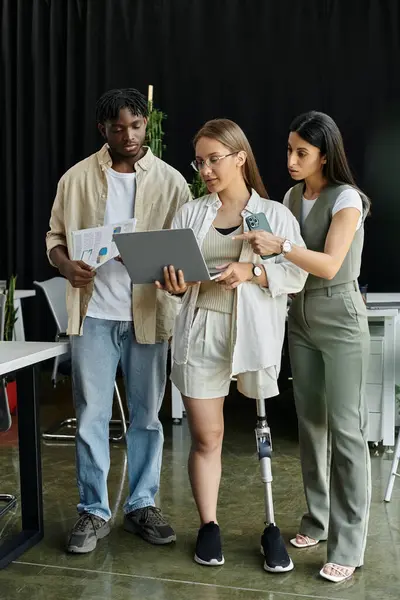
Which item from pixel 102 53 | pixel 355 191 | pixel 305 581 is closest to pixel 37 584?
pixel 305 581

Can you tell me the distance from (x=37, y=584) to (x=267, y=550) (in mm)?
793

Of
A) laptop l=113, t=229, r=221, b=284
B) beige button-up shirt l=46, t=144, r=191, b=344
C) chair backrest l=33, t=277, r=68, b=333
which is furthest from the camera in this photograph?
chair backrest l=33, t=277, r=68, b=333

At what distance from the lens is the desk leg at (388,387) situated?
4488 millimetres

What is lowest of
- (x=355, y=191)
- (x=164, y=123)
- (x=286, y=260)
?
(x=286, y=260)

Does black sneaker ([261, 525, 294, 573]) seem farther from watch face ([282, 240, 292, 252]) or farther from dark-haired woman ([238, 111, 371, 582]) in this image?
watch face ([282, 240, 292, 252])

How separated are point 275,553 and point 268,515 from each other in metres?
0.14

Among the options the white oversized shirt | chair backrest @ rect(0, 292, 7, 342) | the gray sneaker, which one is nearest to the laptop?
the white oversized shirt

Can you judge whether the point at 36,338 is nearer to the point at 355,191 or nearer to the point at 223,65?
the point at 223,65

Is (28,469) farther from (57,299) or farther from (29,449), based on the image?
(57,299)

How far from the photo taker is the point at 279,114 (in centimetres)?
659

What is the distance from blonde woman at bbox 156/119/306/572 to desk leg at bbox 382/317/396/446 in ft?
5.90

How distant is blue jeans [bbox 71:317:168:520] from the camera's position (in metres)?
3.10

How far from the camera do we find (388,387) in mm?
4531

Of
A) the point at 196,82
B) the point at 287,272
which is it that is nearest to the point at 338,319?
the point at 287,272
